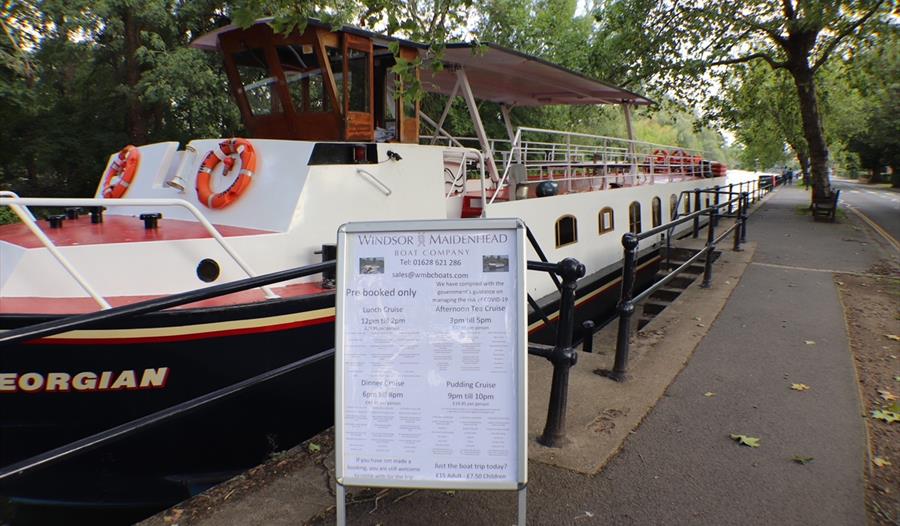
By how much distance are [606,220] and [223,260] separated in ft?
22.6

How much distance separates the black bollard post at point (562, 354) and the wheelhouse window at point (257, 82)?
14.4ft

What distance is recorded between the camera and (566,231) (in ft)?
27.7

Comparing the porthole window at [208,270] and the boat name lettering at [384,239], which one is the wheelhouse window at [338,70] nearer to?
the porthole window at [208,270]

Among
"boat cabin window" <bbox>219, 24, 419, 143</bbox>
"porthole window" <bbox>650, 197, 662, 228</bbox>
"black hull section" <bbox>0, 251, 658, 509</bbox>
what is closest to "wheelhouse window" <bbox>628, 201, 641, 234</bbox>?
"porthole window" <bbox>650, 197, 662, 228</bbox>

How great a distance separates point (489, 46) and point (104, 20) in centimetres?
1616

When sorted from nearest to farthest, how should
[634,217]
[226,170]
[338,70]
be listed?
[226,170], [338,70], [634,217]

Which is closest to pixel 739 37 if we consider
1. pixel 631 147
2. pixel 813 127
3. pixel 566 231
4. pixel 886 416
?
pixel 813 127

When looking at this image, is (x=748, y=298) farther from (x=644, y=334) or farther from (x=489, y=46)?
(x=489, y=46)

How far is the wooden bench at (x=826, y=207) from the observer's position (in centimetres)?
1766

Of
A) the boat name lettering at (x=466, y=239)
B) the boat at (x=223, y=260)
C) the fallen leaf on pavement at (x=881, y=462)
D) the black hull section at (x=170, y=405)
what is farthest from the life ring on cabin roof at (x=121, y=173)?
the fallen leaf on pavement at (x=881, y=462)

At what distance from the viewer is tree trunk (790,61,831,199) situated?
18016mm

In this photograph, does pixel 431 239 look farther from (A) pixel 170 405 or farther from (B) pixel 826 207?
(B) pixel 826 207

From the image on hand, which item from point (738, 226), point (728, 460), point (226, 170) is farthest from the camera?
point (738, 226)

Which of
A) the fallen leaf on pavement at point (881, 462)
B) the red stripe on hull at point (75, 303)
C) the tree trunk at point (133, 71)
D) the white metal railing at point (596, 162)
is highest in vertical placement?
the tree trunk at point (133, 71)
